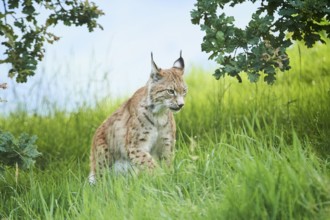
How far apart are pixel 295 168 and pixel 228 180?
0.70m

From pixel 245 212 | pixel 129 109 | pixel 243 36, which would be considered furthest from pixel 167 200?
pixel 129 109

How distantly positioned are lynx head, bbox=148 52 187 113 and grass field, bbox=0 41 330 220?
355mm

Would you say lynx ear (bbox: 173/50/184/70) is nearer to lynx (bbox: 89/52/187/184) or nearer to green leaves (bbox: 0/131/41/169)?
lynx (bbox: 89/52/187/184)

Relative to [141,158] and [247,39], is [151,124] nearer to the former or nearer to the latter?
[141,158]

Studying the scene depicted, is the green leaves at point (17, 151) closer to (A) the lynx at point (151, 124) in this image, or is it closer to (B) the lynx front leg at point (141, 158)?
(A) the lynx at point (151, 124)

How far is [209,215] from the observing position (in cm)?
512

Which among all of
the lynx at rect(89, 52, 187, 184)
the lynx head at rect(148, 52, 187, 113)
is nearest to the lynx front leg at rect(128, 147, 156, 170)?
the lynx at rect(89, 52, 187, 184)

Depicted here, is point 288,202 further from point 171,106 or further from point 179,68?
point 179,68

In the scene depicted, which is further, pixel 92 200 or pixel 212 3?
pixel 212 3

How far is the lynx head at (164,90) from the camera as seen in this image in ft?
25.4

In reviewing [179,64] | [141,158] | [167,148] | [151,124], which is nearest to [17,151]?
[141,158]

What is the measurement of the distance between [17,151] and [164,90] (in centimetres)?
181

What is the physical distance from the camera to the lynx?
776 centimetres

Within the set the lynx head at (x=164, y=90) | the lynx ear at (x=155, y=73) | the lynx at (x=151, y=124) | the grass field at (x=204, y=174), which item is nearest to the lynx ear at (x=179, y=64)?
the lynx at (x=151, y=124)
